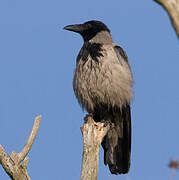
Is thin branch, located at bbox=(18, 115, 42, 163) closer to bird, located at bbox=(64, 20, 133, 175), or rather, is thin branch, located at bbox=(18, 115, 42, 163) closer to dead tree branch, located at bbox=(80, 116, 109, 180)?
dead tree branch, located at bbox=(80, 116, 109, 180)

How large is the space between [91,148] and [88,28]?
2738mm

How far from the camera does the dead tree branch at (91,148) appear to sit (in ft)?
15.0

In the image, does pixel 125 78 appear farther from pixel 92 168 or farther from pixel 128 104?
pixel 92 168

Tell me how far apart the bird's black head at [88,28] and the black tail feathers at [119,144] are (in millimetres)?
1460

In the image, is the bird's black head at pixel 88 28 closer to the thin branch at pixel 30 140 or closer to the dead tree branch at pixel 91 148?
the dead tree branch at pixel 91 148

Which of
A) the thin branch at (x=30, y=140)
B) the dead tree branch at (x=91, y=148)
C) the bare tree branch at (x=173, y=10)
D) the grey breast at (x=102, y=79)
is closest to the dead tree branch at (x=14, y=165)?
the thin branch at (x=30, y=140)

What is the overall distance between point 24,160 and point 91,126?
1.14 metres

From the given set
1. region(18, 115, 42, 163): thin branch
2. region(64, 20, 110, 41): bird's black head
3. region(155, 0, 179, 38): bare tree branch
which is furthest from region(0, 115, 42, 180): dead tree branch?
region(64, 20, 110, 41): bird's black head

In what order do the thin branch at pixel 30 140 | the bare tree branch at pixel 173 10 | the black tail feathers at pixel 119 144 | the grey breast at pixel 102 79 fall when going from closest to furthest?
1. the bare tree branch at pixel 173 10
2. the thin branch at pixel 30 140
3. the grey breast at pixel 102 79
4. the black tail feathers at pixel 119 144

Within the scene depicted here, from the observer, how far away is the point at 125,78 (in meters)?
6.12

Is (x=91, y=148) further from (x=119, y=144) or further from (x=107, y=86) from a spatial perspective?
(x=119, y=144)

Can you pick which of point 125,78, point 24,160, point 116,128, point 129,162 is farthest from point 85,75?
point 24,160

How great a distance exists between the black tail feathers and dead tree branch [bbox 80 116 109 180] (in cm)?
120

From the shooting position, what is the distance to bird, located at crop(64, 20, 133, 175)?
6.00 m
